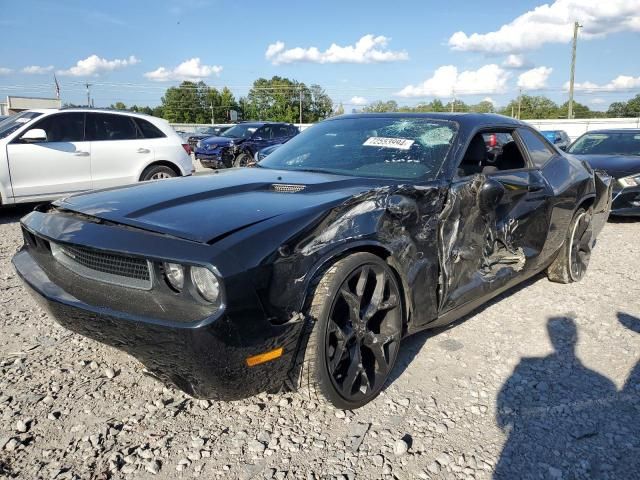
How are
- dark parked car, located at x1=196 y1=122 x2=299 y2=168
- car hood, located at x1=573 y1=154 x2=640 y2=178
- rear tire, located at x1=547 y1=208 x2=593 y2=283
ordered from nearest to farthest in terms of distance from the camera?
rear tire, located at x1=547 y1=208 x2=593 y2=283
car hood, located at x1=573 y1=154 x2=640 y2=178
dark parked car, located at x1=196 y1=122 x2=299 y2=168

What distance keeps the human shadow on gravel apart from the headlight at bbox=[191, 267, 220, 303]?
1.39m

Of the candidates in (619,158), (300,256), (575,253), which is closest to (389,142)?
(300,256)

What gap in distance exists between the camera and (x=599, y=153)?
8.43m

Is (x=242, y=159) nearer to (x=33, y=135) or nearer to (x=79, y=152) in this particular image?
(x=79, y=152)

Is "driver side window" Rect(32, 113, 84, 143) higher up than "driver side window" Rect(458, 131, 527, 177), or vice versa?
"driver side window" Rect(32, 113, 84, 143)

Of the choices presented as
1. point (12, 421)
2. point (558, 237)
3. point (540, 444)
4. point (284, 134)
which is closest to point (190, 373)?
point (12, 421)

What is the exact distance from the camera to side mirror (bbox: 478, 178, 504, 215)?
3.10m

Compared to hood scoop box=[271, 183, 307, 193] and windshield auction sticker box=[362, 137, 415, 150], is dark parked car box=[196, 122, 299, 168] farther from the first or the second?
hood scoop box=[271, 183, 307, 193]

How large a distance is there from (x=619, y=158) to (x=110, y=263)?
799 centimetres

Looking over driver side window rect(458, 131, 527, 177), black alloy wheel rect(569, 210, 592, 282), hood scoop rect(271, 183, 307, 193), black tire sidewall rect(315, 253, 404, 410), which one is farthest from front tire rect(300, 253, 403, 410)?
black alloy wheel rect(569, 210, 592, 282)

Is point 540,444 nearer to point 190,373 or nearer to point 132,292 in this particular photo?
point 190,373

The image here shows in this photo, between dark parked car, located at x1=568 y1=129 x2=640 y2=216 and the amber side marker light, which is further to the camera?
dark parked car, located at x1=568 y1=129 x2=640 y2=216

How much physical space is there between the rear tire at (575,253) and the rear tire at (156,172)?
574 centimetres

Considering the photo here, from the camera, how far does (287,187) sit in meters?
2.75
